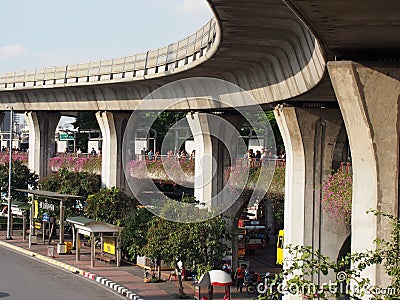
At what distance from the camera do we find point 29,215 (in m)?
50.6

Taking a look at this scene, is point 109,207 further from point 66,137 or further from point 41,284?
point 66,137

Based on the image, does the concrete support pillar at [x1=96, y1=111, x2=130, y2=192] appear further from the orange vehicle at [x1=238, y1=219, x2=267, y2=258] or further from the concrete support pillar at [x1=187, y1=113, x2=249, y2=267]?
the concrete support pillar at [x1=187, y1=113, x2=249, y2=267]

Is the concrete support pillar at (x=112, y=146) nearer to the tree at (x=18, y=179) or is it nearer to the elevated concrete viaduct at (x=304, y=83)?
the elevated concrete viaduct at (x=304, y=83)

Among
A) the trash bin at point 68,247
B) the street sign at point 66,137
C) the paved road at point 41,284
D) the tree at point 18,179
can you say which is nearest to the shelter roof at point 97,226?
the paved road at point 41,284

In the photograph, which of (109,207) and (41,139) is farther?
(41,139)

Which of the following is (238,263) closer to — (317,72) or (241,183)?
(241,183)

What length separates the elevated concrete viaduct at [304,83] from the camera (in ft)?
54.9

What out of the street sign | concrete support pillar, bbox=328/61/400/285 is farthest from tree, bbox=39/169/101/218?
the street sign

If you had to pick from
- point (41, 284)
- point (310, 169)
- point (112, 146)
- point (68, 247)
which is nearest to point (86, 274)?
point (41, 284)

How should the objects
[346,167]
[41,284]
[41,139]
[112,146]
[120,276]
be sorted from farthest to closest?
1. [41,139]
2. [112,146]
3. [120,276]
4. [41,284]
5. [346,167]

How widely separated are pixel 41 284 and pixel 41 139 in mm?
24357

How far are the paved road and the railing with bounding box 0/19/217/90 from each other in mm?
9413

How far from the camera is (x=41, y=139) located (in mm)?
57500

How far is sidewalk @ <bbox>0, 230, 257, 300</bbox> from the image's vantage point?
3272cm
